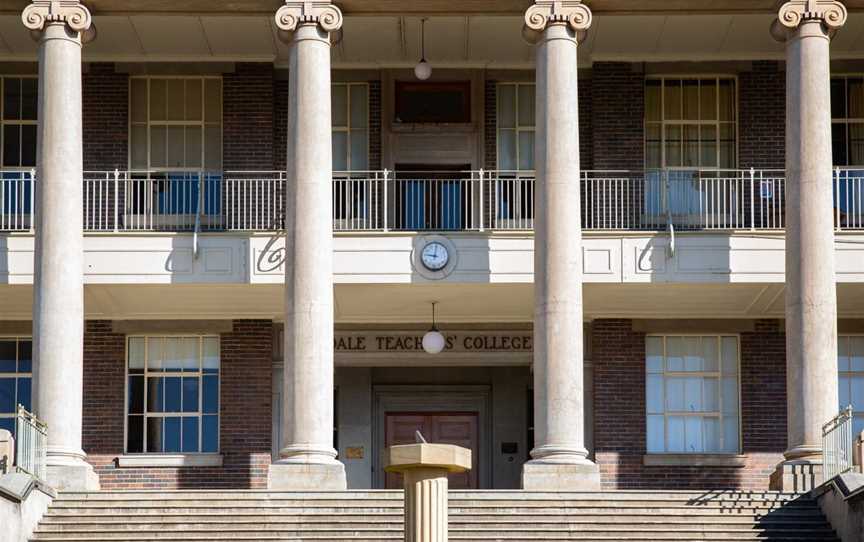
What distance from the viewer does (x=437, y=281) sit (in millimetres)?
27844

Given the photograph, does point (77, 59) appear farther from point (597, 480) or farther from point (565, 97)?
point (597, 480)

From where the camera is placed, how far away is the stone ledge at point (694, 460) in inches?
1180

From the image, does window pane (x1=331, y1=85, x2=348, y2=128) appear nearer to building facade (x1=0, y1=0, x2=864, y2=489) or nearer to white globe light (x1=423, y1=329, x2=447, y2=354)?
building facade (x1=0, y1=0, x2=864, y2=489)

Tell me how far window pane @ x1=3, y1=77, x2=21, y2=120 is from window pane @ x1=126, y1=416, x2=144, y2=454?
525cm

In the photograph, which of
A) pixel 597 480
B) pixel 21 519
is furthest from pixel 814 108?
pixel 21 519

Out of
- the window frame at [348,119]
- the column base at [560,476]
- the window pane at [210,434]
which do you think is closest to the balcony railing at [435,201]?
the window frame at [348,119]

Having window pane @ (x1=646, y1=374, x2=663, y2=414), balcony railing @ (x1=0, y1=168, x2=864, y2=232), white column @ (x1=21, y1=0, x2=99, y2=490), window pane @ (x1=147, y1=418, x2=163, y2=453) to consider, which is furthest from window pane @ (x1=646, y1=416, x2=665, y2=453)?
white column @ (x1=21, y1=0, x2=99, y2=490)

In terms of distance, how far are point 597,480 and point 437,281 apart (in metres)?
4.45

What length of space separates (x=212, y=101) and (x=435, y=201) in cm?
396

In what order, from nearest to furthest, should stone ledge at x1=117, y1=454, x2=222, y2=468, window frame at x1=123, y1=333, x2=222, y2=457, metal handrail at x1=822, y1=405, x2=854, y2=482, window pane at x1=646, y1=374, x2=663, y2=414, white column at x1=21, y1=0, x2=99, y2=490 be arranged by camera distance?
metal handrail at x1=822, y1=405, x2=854, y2=482, white column at x1=21, y1=0, x2=99, y2=490, stone ledge at x1=117, y1=454, x2=222, y2=468, window frame at x1=123, y1=333, x2=222, y2=457, window pane at x1=646, y1=374, x2=663, y2=414

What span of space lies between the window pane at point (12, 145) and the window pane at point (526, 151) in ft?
26.6

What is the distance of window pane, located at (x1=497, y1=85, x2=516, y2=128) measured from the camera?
3102 cm

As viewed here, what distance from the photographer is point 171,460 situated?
29.9 meters

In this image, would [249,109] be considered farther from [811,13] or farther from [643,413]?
[811,13]
